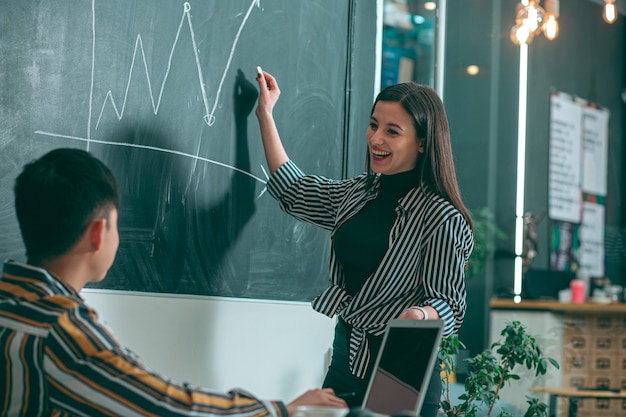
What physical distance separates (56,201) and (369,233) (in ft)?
3.49

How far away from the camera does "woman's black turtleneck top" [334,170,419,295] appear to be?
2154 millimetres

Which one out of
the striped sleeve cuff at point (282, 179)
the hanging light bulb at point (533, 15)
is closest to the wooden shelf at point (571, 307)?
the hanging light bulb at point (533, 15)

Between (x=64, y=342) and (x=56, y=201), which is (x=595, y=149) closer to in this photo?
(x=56, y=201)

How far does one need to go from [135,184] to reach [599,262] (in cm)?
556

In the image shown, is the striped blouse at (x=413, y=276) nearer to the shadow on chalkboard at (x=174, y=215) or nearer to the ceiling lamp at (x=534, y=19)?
the shadow on chalkboard at (x=174, y=215)

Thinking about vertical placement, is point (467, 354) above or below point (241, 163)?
below

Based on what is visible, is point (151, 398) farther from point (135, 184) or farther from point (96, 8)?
point (96, 8)

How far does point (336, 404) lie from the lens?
130 centimetres

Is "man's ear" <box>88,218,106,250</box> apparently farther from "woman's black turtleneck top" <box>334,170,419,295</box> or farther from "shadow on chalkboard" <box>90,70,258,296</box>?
"woman's black turtleneck top" <box>334,170,419,295</box>

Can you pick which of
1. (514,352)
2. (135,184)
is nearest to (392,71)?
(514,352)

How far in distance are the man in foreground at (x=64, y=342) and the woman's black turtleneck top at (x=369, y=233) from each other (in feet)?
2.98

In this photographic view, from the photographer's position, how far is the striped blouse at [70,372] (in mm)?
1137

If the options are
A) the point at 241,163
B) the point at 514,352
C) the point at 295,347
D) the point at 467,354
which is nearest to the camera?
the point at 241,163

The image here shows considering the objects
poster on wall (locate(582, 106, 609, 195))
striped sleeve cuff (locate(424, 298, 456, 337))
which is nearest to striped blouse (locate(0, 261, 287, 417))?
striped sleeve cuff (locate(424, 298, 456, 337))
